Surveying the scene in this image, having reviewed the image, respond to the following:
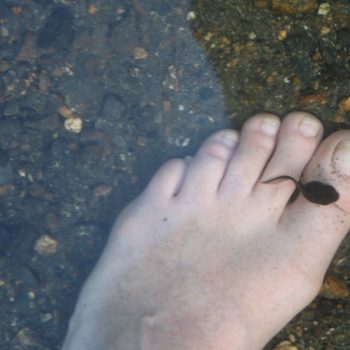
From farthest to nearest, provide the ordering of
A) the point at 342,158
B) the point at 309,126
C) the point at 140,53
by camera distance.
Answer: the point at 140,53, the point at 309,126, the point at 342,158

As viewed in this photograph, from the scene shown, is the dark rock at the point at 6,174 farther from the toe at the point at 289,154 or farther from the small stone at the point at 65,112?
the toe at the point at 289,154

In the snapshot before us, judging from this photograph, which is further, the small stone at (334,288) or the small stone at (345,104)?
the small stone at (334,288)

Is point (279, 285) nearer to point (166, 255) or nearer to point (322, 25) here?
point (166, 255)

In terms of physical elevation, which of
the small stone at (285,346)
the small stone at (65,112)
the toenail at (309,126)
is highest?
the toenail at (309,126)

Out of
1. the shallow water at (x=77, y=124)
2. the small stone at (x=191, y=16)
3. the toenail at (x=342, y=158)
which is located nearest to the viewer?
the toenail at (x=342, y=158)

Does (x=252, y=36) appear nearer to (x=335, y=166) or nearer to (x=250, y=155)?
(x=250, y=155)

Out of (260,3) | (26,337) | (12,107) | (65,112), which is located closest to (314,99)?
(260,3)

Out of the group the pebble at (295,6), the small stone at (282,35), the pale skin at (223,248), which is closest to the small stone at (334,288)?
the pale skin at (223,248)

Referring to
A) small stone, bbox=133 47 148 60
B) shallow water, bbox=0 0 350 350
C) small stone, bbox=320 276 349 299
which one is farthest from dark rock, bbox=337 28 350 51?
small stone, bbox=320 276 349 299
